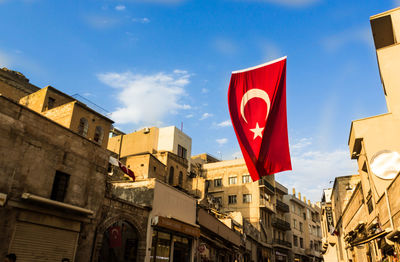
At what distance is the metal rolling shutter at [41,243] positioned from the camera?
11414mm

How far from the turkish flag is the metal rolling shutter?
8.51 m

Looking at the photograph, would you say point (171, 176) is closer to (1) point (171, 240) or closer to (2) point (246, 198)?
(2) point (246, 198)

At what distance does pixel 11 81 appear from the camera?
3219 cm

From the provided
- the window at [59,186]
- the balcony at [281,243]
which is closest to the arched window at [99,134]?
the window at [59,186]

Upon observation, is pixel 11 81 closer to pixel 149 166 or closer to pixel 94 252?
pixel 149 166

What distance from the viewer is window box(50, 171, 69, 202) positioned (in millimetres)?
13352

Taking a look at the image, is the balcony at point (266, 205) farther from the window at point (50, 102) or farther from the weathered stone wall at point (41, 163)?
the weathered stone wall at point (41, 163)

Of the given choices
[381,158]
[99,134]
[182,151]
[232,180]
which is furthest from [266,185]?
[381,158]

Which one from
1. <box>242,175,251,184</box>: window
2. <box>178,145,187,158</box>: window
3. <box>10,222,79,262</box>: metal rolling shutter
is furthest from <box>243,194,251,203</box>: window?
<box>10,222,79,262</box>: metal rolling shutter

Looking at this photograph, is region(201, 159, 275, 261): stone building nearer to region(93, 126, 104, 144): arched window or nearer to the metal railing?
the metal railing

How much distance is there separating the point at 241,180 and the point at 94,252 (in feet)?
119

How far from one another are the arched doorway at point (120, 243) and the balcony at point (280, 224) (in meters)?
38.0

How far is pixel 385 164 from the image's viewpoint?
1366 cm

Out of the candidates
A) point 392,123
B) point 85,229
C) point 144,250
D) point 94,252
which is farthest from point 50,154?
point 392,123
